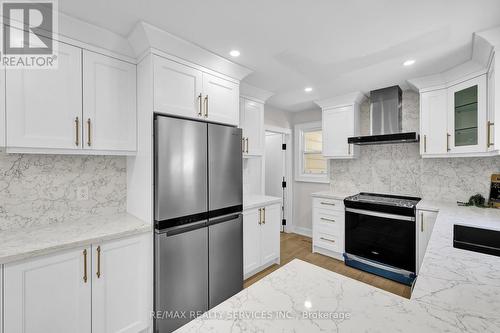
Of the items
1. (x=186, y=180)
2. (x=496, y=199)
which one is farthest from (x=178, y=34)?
(x=496, y=199)

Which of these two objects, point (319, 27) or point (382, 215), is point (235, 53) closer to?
point (319, 27)

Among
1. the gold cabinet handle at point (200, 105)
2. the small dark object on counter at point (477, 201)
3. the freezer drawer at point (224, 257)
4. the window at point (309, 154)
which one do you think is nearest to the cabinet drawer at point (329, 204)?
the window at point (309, 154)

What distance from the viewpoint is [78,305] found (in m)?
1.46

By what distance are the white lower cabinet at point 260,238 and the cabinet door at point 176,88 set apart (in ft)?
4.39

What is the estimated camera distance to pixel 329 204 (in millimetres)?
3293

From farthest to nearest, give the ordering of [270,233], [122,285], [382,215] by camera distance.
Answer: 1. [270,233]
2. [382,215]
3. [122,285]

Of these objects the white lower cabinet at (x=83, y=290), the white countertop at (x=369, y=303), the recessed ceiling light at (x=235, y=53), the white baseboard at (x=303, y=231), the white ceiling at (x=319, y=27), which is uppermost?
the white ceiling at (x=319, y=27)

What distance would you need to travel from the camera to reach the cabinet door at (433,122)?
2557mm

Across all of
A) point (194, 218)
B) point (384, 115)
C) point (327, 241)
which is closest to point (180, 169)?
point (194, 218)

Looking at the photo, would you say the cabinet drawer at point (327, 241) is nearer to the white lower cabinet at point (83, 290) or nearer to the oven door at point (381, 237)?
the oven door at point (381, 237)

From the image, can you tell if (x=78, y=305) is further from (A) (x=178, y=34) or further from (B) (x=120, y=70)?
(A) (x=178, y=34)

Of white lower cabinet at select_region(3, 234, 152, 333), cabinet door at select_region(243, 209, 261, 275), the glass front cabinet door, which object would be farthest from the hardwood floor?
the glass front cabinet door

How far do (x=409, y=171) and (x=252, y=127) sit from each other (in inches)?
90.9

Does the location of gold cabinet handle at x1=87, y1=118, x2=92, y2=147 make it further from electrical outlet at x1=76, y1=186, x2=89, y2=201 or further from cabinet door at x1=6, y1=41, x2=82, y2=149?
electrical outlet at x1=76, y1=186, x2=89, y2=201
